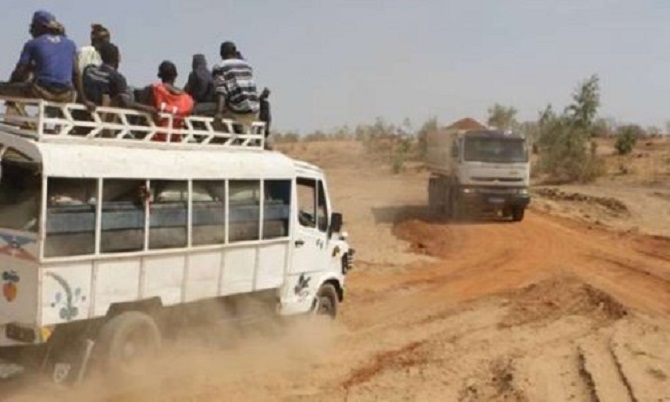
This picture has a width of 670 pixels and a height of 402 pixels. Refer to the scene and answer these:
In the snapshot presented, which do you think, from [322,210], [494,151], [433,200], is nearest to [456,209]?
[494,151]

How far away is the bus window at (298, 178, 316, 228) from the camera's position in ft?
37.0

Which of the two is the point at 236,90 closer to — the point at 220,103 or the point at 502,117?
the point at 220,103

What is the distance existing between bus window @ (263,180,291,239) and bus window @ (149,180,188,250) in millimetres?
1374

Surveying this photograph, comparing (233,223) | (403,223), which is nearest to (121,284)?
(233,223)

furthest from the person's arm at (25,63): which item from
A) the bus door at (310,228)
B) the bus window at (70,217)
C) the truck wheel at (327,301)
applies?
the truck wheel at (327,301)

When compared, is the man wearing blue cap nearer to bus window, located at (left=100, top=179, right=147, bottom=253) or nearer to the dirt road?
bus window, located at (left=100, top=179, right=147, bottom=253)

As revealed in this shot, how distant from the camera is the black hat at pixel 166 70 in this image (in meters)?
9.98

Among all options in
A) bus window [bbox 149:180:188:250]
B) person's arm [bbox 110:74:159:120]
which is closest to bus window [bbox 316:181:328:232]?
bus window [bbox 149:180:188:250]

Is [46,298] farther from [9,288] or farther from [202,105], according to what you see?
[202,105]

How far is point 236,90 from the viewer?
1093 centimetres

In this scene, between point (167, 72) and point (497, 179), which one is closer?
point (167, 72)

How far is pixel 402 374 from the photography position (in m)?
9.39

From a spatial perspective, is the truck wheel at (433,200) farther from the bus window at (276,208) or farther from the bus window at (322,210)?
the bus window at (276,208)

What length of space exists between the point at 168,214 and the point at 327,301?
345 cm
